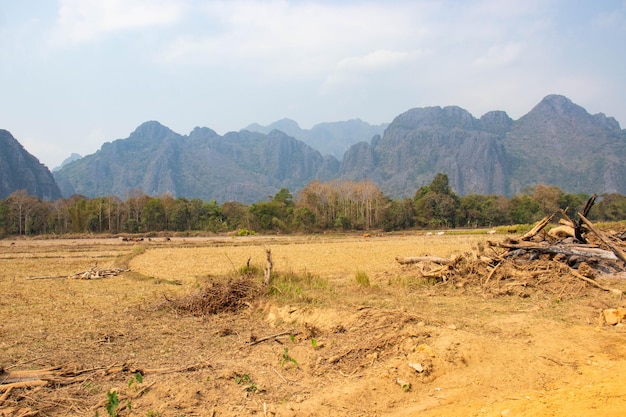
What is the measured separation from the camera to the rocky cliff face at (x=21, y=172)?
129462 mm

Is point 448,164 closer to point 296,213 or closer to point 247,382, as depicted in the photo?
point 296,213

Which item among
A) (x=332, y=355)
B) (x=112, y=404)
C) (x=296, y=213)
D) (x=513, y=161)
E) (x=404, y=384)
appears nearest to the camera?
(x=112, y=404)

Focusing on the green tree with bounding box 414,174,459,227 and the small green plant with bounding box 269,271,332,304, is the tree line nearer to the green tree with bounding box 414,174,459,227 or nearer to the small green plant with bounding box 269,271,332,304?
the green tree with bounding box 414,174,459,227

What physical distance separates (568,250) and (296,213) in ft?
185

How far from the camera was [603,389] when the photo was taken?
523 centimetres

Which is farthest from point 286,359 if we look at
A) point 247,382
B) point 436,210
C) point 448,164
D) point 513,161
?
point 513,161

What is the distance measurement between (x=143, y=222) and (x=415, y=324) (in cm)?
6670

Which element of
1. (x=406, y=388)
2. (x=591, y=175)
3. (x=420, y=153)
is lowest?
(x=406, y=388)

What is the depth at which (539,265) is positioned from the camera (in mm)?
11961

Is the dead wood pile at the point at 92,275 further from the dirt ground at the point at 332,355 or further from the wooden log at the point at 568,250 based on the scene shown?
the wooden log at the point at 568,250

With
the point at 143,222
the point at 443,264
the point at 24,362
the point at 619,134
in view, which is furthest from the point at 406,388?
the point at 619,134

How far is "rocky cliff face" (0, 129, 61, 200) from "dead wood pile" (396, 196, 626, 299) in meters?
145

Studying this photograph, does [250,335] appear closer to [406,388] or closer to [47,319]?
[406,388]

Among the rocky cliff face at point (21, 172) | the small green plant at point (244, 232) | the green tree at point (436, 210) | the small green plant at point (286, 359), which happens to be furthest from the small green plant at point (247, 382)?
the rocky cliff face at point (21, 172)
